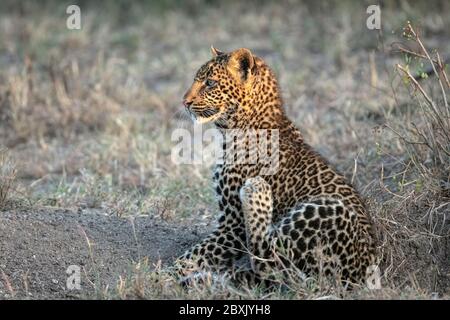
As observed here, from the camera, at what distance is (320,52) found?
44.7 ft

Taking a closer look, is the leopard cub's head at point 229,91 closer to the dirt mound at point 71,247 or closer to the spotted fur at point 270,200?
the spotted fur at point 270,200

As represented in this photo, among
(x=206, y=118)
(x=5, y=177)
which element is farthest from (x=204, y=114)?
(x=5, y=177)

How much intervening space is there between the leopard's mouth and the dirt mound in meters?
0.90

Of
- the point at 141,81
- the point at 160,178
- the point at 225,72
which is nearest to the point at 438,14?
the point at 141,81

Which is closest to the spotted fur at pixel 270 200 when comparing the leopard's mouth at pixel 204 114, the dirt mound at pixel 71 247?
the leopard's mouth at pixel 204 114

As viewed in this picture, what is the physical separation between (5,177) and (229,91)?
1909 millimetres

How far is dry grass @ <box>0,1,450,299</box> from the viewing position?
7152 mm

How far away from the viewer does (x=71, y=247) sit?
279 inches

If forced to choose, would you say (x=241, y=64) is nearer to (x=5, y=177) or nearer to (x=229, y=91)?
(x=229, y=91)

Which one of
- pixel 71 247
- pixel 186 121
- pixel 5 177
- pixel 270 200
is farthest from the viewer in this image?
pixel 186 121

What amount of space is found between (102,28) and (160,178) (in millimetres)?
5910

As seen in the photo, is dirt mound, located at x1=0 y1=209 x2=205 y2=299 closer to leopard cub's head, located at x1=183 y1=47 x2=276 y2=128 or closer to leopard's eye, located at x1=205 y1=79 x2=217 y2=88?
leopard cub's head, located at x1=183 y1=47 x2=276 y2=128

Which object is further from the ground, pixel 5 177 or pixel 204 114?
pixel 204 114
